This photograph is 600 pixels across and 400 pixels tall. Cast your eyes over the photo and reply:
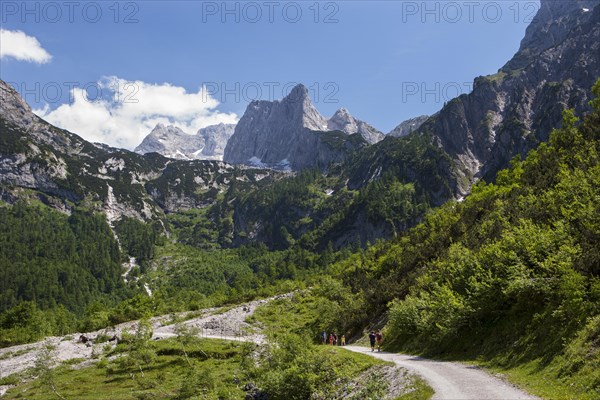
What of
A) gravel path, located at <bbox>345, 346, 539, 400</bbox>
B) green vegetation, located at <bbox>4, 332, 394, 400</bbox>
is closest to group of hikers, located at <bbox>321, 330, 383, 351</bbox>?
green vegetation, located at <bbox>4, 332, 394, 400</bbox>

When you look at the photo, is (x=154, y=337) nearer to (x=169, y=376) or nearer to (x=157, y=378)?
(x=169, y=376)

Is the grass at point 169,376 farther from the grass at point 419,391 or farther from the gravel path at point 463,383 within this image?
the grass at point 419,391

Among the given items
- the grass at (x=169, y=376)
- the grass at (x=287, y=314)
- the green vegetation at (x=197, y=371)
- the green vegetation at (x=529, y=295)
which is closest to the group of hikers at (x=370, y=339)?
the green vegetation at (x=529, y=295)

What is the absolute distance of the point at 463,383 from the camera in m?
22.1

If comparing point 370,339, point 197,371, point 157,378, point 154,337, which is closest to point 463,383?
point 370,339

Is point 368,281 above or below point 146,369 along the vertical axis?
above

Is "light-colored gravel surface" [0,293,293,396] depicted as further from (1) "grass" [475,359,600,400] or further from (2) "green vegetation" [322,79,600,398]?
(1) "grass" [475,359,600,400]

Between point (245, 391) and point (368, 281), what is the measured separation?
120ft

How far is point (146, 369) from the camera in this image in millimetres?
52469

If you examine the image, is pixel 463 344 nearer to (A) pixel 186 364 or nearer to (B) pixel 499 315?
(B) pixel 499 315

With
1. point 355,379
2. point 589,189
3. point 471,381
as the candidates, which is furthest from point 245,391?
point 589,189

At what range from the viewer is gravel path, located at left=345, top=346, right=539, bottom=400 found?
19109 millimetres

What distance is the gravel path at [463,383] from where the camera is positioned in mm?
19109

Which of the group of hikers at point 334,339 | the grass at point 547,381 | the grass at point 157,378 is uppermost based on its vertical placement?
the grass at point 547,381
